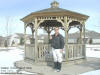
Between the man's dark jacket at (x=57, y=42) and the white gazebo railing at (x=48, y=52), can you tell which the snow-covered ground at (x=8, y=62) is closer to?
the white gazebo railing at (x=48, y=52)

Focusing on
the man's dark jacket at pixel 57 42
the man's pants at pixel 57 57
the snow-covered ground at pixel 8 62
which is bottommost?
the snow-covered ground at pixel 8 62

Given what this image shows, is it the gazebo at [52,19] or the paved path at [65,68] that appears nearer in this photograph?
the paved path at [65,68]

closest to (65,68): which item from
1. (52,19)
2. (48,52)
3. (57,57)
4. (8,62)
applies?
(57,57)

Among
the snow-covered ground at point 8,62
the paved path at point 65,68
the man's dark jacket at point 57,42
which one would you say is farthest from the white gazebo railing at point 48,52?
the man's dark jacket at point 57,42

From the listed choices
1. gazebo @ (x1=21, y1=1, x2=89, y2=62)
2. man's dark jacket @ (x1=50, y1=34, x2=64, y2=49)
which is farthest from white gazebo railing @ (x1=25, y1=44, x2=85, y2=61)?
man's dark jacket @ (x1=50, y1=34, x2=64, y2=49)

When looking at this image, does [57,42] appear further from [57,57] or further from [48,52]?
[48,52]

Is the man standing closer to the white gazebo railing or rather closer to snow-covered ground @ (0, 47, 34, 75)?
the white gazebo railing

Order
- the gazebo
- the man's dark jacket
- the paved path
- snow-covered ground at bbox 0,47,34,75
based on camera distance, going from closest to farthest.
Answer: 1. the paved path
2. the man's dark jacket
3. snow-covered ground at bbox 0,47,34,75
4. the gazebo

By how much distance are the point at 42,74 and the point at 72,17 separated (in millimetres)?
3835

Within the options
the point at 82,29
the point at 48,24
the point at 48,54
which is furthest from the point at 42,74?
the point at 48,24

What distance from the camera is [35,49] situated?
8297mm

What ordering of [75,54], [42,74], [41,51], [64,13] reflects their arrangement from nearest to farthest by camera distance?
[42,74] < [64,13] < [41,51] < [75,54]

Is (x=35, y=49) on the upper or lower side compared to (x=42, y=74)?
upper

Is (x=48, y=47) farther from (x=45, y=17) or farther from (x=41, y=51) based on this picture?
(x=45, y=17)
